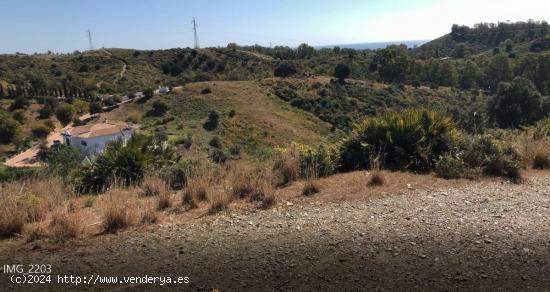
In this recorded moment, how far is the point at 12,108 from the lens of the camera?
48.6m

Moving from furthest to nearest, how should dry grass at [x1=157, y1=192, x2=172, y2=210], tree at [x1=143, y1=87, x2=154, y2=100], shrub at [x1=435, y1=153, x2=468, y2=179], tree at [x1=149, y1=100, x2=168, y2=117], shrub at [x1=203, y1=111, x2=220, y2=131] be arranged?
tree at [x1=143, y1=87, x2=154, y2=100], tree at [x1=149, y1=100, x2=168, y2=117], shrub at [x1=203, y1=111, x2=220, y2=131], shrub at [x1=435, y1=153, x2=468, y2=179], dry grass at [x1=157, y1=192, x2=172, y2=210]

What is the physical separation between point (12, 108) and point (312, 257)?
179ft

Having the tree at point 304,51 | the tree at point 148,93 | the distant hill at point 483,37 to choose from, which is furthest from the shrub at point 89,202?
the distant hill at point 483,37

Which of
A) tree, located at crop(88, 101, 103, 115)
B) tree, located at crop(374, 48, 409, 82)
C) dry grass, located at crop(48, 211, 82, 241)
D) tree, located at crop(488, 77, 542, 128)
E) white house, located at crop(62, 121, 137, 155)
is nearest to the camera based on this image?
dry grass, located at crop(48, 211, 82, 241)

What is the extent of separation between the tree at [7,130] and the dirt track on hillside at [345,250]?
1677 inches

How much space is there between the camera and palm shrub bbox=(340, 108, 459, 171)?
21.6 feet

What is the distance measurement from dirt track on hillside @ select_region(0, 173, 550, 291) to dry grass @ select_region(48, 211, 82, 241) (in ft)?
0.77

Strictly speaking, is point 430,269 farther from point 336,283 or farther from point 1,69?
point 1,69

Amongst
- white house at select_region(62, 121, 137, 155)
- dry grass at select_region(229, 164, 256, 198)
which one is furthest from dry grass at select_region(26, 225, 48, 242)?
white house at select_region(62, 121, 137, 155)

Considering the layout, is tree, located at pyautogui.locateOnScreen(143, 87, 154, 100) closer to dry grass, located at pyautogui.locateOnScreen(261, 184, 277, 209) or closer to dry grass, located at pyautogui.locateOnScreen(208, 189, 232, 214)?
dry grass, located at pyautogui.locateOnScreen(208, 189, 232, 214)

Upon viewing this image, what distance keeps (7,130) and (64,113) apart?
775cm

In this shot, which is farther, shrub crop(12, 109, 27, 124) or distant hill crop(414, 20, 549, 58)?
distant hill crop(414, 20, 549, 58)

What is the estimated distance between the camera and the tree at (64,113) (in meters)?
47.3

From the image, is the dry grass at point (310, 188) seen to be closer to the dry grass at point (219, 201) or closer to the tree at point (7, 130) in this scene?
the dry grass at point (219, 201)
